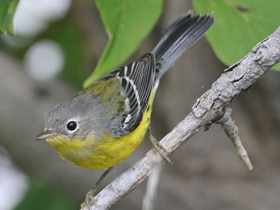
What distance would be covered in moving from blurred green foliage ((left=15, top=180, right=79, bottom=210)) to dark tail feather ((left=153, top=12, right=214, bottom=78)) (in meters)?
1.62

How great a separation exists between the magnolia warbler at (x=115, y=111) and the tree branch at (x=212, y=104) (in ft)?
2.33

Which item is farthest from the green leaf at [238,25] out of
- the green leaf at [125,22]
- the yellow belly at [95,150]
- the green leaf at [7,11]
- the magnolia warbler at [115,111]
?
the yellow belly at [95,150]

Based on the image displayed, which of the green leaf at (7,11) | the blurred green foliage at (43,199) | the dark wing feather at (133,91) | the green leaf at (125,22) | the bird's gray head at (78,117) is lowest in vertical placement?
the blurred green foliage at (43,199)

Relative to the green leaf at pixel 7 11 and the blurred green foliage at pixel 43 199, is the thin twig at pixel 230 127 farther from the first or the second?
the blurred green foliage at pixel 43 199

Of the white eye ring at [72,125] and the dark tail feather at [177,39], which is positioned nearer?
the white eye ring at [72,125]

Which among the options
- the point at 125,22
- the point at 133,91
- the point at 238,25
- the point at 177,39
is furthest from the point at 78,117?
the point at 238,25

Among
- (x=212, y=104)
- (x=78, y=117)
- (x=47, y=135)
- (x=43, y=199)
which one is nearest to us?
(x=212, y=104)

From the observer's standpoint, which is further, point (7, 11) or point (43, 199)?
point (43, 199)

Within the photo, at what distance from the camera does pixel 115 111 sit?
171 inches

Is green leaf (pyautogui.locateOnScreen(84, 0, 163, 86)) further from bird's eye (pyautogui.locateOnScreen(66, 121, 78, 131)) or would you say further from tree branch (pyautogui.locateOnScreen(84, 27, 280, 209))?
bird's eye (pyautogui.locateOnScreen(66, 121, 78, 131))

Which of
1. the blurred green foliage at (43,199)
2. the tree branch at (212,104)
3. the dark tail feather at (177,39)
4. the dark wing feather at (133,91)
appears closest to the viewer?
the tree branch at (212,104)

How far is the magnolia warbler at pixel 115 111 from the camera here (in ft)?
12.4

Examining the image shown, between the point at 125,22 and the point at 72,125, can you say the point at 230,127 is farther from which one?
the point at 72,125

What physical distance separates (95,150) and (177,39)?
135 centimetres
